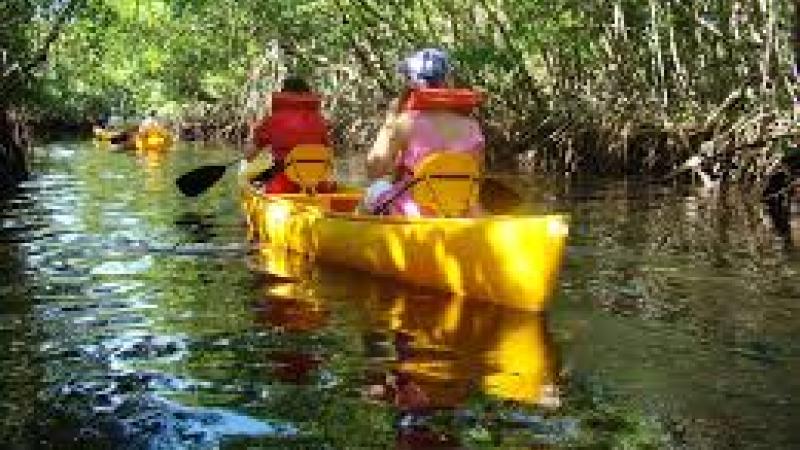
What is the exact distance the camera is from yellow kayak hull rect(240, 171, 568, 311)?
22.0ft

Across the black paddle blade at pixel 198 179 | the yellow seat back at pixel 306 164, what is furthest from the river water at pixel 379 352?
the black paddle blade at pixel 198 179

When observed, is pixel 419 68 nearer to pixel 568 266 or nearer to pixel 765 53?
pixel 568 266

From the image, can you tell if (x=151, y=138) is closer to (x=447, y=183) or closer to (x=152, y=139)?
(x=152, y=139)

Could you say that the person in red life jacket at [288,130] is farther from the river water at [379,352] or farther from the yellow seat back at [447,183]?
the yellow seat back at [447,183]

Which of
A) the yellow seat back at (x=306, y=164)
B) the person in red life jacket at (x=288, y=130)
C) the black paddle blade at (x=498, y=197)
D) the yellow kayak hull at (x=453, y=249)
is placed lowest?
the yellow kayak hull at (x=453, y=249)

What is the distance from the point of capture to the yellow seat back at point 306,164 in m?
10.5

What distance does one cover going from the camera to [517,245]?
6.74 m

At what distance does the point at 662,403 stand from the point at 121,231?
7.43 metres

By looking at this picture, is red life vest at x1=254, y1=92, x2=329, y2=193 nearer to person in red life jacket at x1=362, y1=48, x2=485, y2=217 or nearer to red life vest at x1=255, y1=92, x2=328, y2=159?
red life vest at x1=255, y1=92, x2=328, y2=159

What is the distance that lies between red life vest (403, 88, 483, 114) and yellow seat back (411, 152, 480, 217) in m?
0.28

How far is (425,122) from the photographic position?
7594 mm

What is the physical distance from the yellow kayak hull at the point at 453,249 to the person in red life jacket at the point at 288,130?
1.22m

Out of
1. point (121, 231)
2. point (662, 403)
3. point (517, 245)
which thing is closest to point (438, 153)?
point (517, 245)

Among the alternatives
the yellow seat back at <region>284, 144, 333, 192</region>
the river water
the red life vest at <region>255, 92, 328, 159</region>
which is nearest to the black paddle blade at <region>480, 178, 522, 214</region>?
the river water
